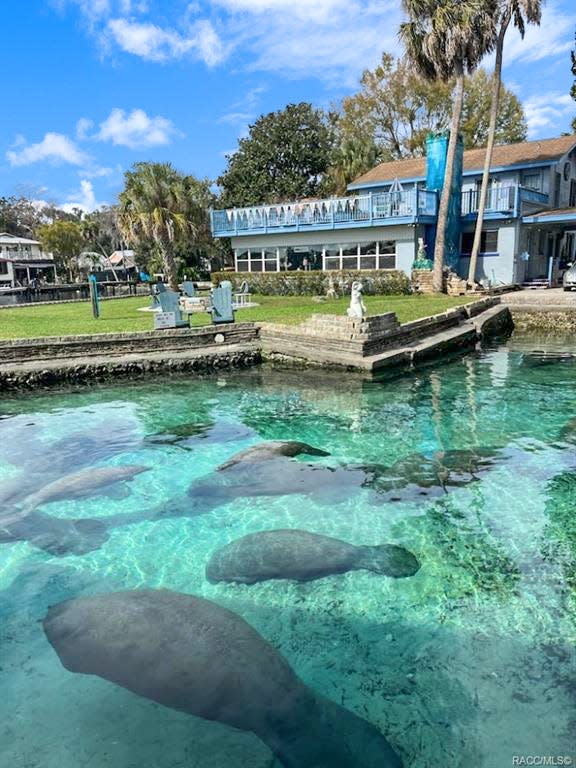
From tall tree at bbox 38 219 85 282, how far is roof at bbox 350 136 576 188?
103 feet

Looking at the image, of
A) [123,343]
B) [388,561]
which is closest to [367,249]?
[123,343]

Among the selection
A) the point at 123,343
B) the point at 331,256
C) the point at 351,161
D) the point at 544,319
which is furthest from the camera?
the point at 351,161

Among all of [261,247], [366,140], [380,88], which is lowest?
[261,247]

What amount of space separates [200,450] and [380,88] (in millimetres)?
38851

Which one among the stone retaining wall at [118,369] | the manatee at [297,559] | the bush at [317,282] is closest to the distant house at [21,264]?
the bush at [317,282]

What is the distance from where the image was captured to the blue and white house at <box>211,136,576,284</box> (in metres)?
23.1

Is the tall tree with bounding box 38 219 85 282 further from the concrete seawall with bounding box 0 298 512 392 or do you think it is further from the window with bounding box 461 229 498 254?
the concrete seawall with bounding box 0 298 512 392

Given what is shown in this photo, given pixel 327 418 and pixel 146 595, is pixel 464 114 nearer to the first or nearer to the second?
pixel 327 418

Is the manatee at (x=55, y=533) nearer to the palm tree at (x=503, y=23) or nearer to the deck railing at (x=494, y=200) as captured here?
the palm tree at (x=503, y=23)

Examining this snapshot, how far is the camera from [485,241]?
24062 millimetres

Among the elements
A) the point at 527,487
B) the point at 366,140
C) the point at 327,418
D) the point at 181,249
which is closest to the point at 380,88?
the point at 366,140

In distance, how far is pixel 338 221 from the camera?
2486cm

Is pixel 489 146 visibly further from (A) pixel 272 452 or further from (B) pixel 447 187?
(A) pixel 272 452

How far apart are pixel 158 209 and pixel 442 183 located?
1270 centimetres
